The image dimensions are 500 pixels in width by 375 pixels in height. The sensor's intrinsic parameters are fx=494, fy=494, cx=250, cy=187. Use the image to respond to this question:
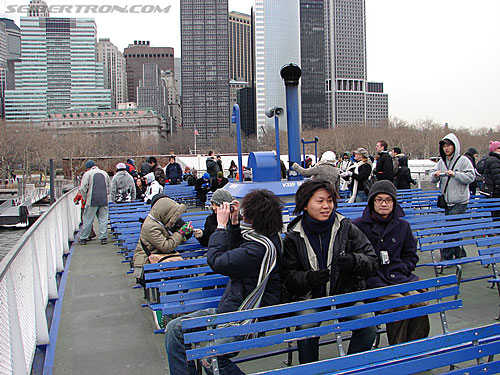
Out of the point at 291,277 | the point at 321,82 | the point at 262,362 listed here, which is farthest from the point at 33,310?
the point at 321,82

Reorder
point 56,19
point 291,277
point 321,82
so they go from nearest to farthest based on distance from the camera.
A: point 291,277 → point 321,82 → point 56,19

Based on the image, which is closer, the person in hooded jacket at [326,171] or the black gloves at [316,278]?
the black gloves at [316,278]

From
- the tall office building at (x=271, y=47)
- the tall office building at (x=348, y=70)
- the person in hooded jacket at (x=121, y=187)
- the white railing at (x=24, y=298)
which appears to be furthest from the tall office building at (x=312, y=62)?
Result: the white railing at (x=24, y=298)

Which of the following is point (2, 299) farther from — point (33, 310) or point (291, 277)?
point (291, 277)

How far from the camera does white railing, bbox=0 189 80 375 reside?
→ 3543mm

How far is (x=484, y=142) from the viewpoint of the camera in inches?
4158

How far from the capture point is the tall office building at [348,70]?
184000mm

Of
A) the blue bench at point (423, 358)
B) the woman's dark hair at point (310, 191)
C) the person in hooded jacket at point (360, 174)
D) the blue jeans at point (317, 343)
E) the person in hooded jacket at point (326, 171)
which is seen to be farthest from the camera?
the person in hooded jacket at point (360, 174)

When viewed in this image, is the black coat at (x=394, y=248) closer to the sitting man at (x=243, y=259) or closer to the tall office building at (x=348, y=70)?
the sitting man at (x=243, y=259)

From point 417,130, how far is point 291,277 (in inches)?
3779

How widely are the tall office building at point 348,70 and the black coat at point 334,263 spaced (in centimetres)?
17970

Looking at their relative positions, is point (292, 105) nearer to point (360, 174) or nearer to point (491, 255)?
point (360, 174)

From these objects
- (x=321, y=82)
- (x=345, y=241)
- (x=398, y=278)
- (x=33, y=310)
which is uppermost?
(x=321, y=82)

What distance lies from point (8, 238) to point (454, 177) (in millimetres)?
35449
